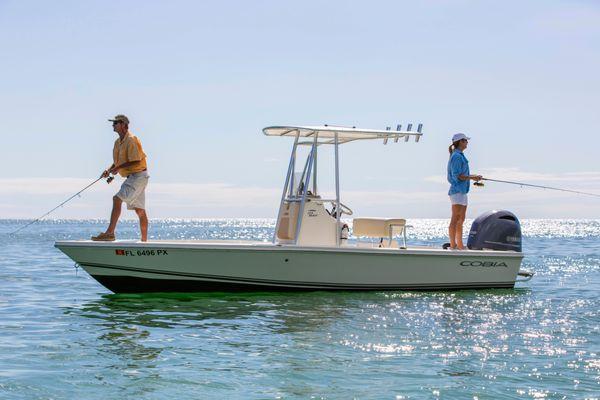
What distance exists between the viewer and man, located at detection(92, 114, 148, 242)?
37.7 ft

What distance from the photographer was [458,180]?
1263 cm

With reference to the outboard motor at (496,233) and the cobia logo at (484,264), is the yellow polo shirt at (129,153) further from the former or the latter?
the outboard motor at (496,233)

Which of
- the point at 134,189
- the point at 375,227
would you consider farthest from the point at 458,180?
the point at 134,189

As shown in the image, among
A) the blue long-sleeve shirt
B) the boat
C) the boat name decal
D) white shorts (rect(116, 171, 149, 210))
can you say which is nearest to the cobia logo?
the boat

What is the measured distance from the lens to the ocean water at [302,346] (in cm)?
668

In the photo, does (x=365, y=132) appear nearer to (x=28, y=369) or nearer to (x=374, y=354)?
(x=374, y=354)

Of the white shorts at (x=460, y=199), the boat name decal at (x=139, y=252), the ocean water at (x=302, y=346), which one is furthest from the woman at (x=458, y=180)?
the boat name decal at (x=139, y=252)

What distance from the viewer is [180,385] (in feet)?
22.0

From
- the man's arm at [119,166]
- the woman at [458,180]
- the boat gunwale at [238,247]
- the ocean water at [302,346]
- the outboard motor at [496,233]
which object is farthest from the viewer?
the outboard motor at [496,233]

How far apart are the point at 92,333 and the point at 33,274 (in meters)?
11.1

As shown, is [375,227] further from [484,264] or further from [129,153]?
[129,153]

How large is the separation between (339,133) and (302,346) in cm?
480

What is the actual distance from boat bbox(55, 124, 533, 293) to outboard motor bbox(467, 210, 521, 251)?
0.85 ft

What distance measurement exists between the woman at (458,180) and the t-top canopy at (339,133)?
2.28ft
